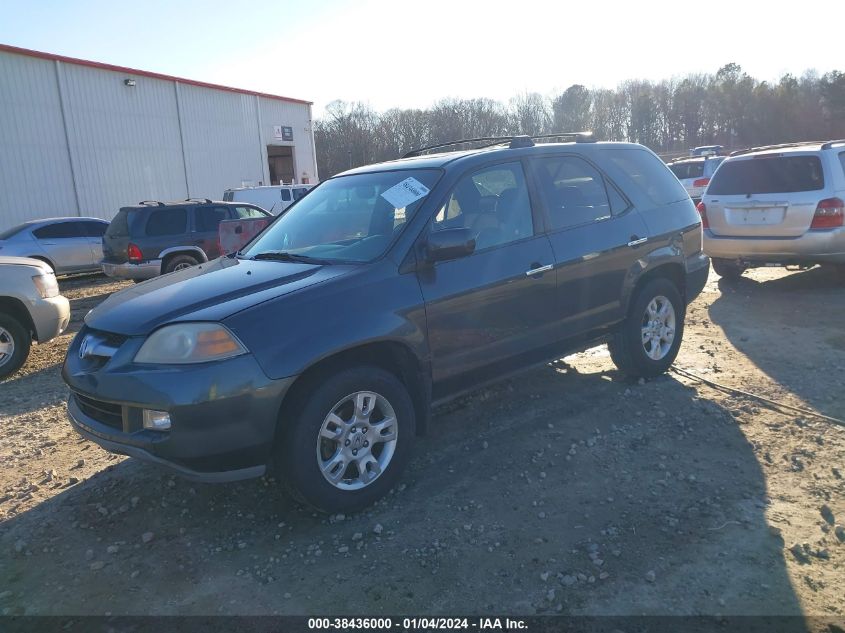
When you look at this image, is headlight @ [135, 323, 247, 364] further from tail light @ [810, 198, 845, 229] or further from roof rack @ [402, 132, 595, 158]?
tail light @ [810, 198, 845, 229]

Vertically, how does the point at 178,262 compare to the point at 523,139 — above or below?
below

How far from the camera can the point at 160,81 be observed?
2450 centimetres

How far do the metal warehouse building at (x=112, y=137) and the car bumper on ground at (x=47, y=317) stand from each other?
16631 millimetres

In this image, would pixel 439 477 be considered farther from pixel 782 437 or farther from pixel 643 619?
pixel 782 437

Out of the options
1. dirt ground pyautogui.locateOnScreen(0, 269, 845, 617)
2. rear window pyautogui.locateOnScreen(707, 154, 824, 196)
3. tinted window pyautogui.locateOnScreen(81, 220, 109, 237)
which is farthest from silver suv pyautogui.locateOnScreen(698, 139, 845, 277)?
tinted window pyautogui.locateOnScreen(81, 220, 109, 237)

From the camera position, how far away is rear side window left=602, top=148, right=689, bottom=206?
511 cm

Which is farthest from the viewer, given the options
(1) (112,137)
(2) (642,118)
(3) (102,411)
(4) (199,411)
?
(2) (642,118)

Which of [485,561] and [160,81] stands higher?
[160,81]

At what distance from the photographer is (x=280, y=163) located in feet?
112

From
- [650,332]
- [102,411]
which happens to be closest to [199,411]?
[102,411]

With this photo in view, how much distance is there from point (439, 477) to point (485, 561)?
89 cm

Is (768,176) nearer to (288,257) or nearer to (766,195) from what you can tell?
(766,195)

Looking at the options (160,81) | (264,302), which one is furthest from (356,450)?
(160,81)

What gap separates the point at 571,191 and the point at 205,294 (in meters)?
2.74
